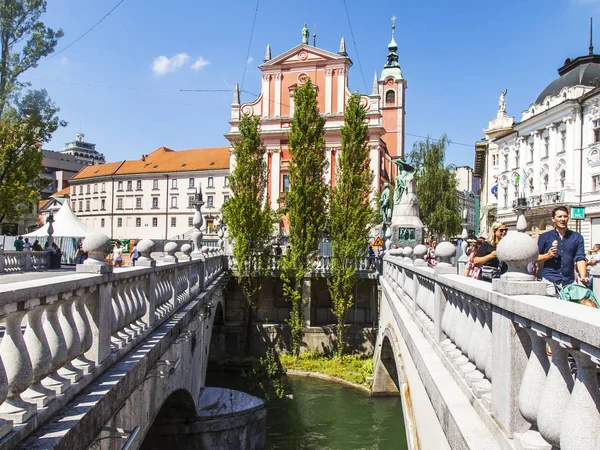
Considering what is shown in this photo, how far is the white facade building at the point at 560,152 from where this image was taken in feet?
106

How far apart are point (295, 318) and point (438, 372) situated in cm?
1950

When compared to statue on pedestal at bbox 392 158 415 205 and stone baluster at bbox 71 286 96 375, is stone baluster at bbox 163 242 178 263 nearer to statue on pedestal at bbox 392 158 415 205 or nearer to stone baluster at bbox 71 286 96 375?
stone baluster at bbox 71 286 96 375

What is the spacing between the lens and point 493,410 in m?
3.24

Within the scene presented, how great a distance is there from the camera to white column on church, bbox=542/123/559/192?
3625cm

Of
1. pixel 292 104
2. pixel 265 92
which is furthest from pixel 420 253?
pixel 265 92

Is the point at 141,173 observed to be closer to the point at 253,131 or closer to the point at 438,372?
the point at 253,131

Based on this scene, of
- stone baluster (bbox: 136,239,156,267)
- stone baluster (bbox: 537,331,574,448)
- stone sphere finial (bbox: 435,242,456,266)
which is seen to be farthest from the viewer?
stone baluster (bbox: 136,239,156,267)

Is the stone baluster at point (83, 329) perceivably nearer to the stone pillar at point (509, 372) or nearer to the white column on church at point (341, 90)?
the stone pillar at point (509, 372)

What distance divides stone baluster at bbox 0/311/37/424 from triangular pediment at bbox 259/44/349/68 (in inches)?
1700

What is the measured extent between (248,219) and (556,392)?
72.6 ft

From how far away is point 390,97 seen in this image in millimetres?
61375

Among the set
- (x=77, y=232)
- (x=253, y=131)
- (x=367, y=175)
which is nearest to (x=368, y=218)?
(x=367, y=175)

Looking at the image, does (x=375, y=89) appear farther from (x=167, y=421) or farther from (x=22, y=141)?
(x=167, y=421)

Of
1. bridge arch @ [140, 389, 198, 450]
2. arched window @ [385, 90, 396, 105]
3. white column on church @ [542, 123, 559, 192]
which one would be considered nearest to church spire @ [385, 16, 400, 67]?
arched window @ [385, 90, 396, 105]
